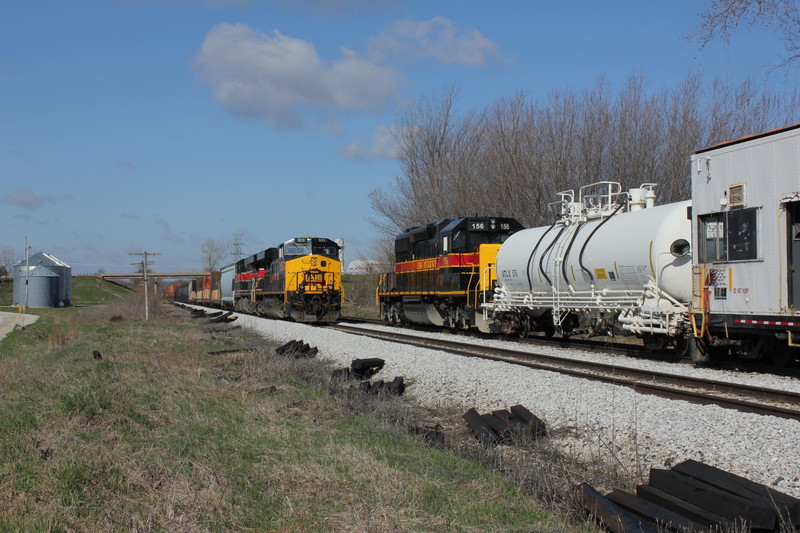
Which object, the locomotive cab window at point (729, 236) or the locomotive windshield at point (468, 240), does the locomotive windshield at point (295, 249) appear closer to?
the locomotive windshield at point (468, 240)

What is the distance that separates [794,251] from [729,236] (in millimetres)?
1114

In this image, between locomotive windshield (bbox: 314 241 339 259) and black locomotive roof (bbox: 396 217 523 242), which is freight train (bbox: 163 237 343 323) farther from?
black locomotive roof (bbox: 396 217 523 242)

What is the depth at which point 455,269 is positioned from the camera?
2098 cm

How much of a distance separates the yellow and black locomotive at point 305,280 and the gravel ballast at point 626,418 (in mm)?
17242

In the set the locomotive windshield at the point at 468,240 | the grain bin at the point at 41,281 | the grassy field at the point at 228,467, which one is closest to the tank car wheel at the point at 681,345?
the grassy field at the point at 228,467

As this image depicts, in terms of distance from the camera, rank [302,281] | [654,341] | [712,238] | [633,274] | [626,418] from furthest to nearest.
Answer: [302,281]
[633,274]
[654,341]
[712,238]
[626,418]

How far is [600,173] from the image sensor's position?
2934 cm

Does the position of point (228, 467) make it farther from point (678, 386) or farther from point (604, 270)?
point (604, 270)

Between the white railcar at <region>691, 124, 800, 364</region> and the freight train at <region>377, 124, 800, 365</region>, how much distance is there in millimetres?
17

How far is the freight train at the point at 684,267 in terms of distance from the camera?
10.5m

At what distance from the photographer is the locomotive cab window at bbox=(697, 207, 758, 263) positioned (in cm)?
1090

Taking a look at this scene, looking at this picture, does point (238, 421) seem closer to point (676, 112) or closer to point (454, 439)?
point (454, 439)

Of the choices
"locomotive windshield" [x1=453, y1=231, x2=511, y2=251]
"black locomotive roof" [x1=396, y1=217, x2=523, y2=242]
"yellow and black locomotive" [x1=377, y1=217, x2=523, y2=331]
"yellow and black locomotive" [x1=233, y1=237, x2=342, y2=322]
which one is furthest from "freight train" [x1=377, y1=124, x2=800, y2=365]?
"yellow and black locomotive" [x1=233, y1=237, x2=342, y2=322]

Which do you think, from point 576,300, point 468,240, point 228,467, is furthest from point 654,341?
point 228,467
